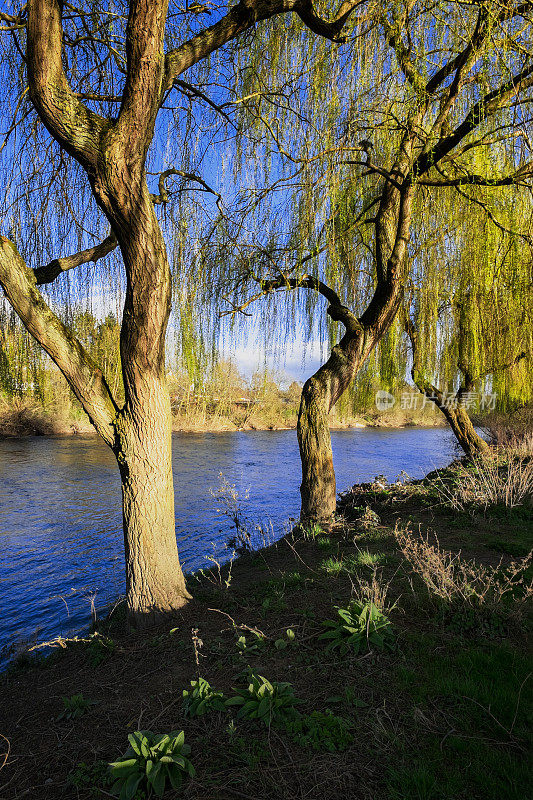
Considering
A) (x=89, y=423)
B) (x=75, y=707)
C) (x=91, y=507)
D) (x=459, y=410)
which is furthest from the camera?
(x=89, y=423)

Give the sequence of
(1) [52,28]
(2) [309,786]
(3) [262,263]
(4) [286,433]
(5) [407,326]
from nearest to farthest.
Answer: (2) [309,786], (1) [52,28], (3) [262,263], (5) [407,326], (4) [286,433]

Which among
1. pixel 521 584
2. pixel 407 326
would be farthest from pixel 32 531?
pixel 521 584

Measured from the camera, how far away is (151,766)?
1910 mm

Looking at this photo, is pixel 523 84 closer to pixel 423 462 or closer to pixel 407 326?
pixel 407 326

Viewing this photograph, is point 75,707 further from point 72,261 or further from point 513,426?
point 513,426

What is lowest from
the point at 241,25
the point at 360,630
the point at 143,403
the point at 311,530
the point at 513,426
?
the point at 311,530

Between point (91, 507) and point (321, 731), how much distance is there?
9.83 metres

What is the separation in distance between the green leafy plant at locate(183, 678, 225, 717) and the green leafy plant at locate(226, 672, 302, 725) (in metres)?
0.06

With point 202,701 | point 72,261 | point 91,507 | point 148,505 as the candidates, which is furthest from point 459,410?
point 202,701

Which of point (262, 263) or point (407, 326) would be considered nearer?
point (262, 263)

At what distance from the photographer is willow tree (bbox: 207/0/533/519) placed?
3486 millimetres

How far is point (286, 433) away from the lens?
29.1 meters

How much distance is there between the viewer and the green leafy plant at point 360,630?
2783 mm

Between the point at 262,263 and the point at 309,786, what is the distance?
462cm
